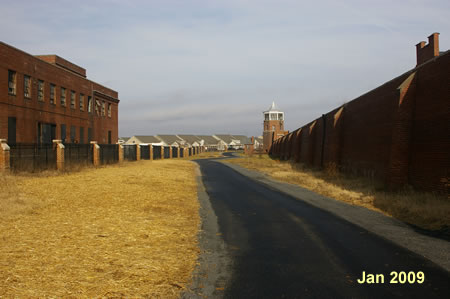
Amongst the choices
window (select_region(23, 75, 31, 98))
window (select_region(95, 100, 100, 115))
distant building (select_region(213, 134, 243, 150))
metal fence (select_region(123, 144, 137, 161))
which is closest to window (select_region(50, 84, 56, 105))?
window (select_region(23, 75, 31, 98))

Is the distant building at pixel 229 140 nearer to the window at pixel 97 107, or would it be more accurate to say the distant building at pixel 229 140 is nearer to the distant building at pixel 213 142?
the distant building at pixel 213 142

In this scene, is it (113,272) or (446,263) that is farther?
(446,263)

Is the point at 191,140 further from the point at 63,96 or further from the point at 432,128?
the point at 432,128

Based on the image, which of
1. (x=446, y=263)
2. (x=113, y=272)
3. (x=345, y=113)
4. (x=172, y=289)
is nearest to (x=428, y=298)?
(x=446, y=263)

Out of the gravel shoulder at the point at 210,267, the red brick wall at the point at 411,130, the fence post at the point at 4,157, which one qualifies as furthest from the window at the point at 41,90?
the gravel shoulder at the point at 210,267

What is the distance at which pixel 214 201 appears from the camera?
1345cm

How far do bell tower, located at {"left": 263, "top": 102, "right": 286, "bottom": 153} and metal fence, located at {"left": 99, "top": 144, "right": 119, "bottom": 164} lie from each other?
63.1m

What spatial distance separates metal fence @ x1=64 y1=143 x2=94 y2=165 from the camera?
23.2 metres

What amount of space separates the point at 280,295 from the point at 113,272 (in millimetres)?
2535

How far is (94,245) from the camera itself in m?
6.58

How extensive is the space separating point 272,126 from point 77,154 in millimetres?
75176

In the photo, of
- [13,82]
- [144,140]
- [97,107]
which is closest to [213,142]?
[144,140]

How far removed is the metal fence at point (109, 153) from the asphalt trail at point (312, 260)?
2202cm

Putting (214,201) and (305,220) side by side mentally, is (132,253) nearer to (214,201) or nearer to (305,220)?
(305,220)
